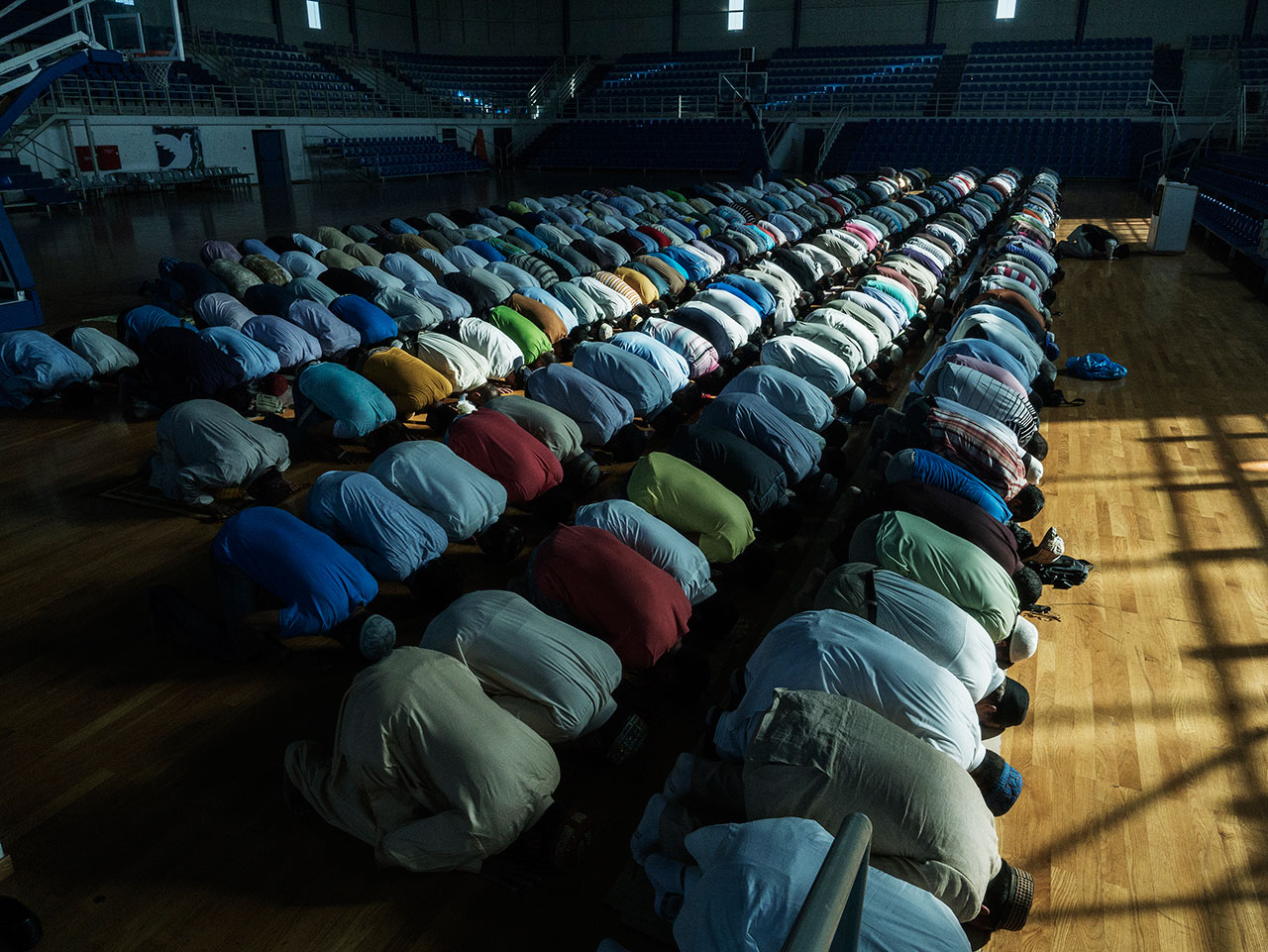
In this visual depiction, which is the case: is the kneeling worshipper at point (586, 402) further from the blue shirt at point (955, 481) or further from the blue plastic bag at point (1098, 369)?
the blue plastic bag at point (1098, 369)

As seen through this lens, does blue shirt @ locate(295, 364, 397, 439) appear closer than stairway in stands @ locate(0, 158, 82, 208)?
Yes

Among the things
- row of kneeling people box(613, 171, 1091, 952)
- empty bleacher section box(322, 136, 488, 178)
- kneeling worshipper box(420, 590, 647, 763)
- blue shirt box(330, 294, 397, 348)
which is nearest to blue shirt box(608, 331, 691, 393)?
blue shirt box(330, 294, 397, 348)

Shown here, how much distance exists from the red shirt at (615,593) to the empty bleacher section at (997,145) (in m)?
25.4

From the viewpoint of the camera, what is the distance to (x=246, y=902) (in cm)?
300

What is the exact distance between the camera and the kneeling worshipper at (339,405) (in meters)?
6.23

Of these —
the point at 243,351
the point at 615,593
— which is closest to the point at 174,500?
the point at 243,351

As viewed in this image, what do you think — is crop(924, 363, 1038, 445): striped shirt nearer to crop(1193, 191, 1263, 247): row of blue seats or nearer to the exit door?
crop(1193, 191, 1263, 247): row of blue seats

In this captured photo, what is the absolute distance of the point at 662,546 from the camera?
4109mm

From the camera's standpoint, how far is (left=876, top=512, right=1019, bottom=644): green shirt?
377 cm

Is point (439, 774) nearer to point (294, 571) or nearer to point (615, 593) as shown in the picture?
point (615, 593)

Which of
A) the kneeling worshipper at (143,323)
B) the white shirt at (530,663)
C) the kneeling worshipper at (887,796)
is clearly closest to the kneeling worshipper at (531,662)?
the white shirt at (530,663)

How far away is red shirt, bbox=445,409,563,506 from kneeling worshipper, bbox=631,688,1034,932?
108 inches

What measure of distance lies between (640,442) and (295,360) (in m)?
3.27

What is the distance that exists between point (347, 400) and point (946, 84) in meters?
28.3
